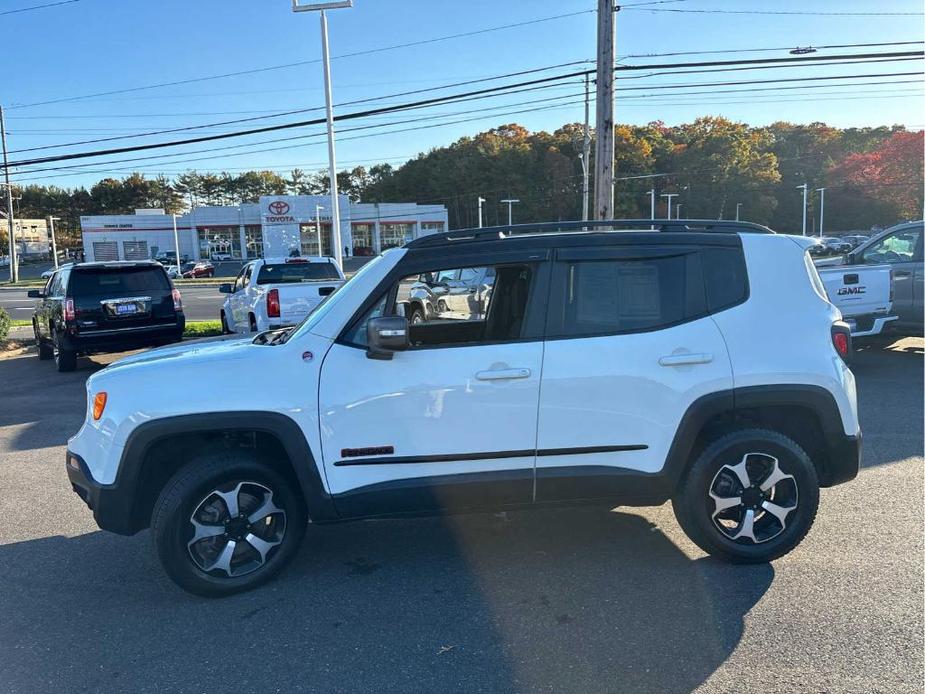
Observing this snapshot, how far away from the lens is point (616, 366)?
3605 mm

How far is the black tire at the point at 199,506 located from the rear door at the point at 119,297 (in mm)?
7945

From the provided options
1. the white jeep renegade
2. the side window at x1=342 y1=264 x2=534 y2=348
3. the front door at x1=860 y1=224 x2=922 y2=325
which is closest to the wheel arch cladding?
the white jeep renegade

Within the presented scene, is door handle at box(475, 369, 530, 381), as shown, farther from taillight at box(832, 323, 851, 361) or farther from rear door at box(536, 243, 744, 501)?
taillight at box(832, 323, 851, 361)

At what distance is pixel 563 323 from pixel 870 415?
508 cm

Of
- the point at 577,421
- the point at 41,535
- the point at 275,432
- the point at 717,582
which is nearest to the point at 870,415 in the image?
the point at 717,582

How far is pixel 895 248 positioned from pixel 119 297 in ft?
39.3

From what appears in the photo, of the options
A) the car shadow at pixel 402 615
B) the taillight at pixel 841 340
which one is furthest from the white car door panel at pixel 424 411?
the taillight at pixel 841 340

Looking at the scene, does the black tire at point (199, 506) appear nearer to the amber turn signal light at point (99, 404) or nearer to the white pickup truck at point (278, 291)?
the amber turn signal light at point (99, 404)

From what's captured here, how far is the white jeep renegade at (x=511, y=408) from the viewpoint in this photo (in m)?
3.50

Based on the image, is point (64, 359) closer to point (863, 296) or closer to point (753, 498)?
point (753, 498)

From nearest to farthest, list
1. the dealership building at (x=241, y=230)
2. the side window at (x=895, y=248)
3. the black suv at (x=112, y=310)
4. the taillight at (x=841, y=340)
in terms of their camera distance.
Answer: the taillight at (x=841, y=340) < the side window at (x=895, y=248) < the black suv at (x=112, y=310) < the dealership building at (x=241, y=230)

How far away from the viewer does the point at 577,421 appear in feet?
11.9

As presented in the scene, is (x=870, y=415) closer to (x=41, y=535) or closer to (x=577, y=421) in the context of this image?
(x=577, y=421)

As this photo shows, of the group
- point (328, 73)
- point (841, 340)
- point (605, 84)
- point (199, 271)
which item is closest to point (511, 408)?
point (841, 340)
